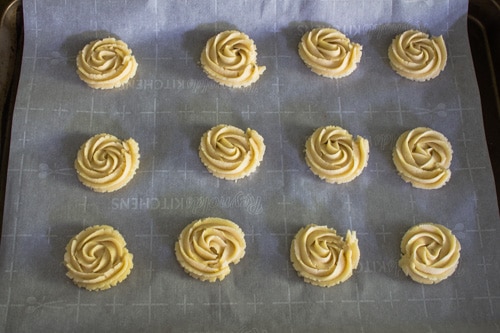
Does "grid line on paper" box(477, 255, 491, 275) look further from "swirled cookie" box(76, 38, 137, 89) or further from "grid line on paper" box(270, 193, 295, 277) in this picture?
"swirled cookie" box(76, 38, 137, 89)

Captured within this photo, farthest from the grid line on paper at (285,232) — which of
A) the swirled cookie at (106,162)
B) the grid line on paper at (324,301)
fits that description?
the swirled cookie at (106,162)

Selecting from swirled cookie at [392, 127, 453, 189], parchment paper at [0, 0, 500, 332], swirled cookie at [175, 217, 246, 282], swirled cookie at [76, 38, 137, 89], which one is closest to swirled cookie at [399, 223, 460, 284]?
parchment paper at [0, 0, 500, 332]

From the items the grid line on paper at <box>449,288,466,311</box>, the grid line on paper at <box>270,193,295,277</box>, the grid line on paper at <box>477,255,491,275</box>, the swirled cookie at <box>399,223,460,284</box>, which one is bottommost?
the grid line on paper at <box>449,288,466,311</box>

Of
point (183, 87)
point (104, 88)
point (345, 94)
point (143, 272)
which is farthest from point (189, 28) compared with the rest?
point (143, 272)

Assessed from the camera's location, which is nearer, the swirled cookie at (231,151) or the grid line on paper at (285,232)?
the grid line on paper at (285,232)

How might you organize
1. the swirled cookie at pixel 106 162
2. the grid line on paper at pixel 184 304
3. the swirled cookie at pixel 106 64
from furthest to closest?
the swirled cookie at pixel 106 64 < the swirled cookie at pixel 106 162 < the grid line on paper at pixel 184 304

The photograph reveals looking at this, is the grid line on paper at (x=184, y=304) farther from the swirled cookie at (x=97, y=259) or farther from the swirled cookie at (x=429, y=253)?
the swirled cookie at (x=429, y=253)

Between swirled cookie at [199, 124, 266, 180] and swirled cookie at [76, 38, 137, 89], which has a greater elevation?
swirled cookie at [76, 38, 137, 89]
